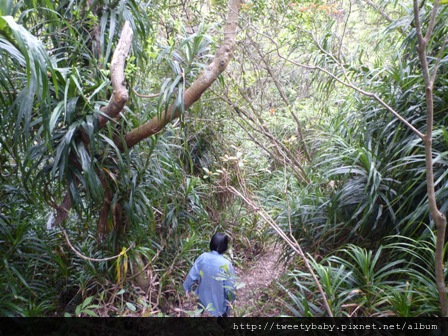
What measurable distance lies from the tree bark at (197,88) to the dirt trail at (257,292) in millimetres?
1083

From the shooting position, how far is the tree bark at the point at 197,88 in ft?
8.34

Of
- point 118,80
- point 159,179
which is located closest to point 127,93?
point 118,80

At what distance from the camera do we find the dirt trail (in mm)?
2845

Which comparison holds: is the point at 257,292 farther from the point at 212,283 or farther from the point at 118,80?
the point at 118,80

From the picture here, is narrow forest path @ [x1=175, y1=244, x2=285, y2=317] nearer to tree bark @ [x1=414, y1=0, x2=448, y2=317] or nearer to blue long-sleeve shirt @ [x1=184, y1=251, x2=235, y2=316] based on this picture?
blue long-sleeve shirt @ [x1=184, y1=251, x2=235, y2=316]

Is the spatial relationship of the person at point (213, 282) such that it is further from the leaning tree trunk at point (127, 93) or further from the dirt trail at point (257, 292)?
the leaning tree trunk at point (127, 93)

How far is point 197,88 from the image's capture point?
257 centimetres

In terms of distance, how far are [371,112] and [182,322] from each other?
2057mm

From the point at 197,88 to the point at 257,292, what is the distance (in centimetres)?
168

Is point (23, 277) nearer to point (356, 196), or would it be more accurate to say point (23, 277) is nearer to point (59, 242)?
point (59, 242)

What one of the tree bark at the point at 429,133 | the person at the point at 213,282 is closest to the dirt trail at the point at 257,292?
the person at the point at 213,282

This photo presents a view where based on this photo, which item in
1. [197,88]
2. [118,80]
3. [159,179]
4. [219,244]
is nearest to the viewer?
[118,80]

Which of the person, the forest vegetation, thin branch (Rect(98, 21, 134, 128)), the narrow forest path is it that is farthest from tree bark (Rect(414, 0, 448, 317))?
thin branch (Rect(98, 21, 134, 128))

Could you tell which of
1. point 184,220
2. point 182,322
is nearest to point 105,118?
point 182,322
